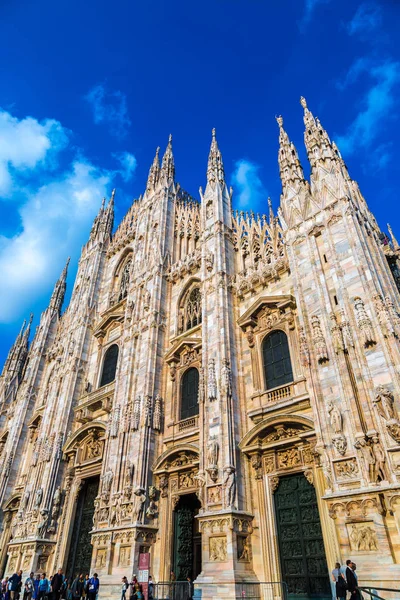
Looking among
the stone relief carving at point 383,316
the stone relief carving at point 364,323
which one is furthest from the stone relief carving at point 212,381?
the stone relief carving at point 383,316

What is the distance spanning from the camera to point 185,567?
15.2 metres

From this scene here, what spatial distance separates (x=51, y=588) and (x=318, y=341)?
1270 cm

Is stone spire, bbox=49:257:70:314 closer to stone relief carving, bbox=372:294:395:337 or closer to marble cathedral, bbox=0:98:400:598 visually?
marble cathedral, bbox=0:98:400:598

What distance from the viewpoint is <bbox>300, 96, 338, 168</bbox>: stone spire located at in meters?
17.5

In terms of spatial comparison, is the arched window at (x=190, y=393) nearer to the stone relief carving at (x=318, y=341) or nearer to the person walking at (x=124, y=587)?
the person walking at (x=124, y=587)

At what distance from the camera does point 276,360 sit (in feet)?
51.2

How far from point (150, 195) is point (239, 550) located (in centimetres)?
2224

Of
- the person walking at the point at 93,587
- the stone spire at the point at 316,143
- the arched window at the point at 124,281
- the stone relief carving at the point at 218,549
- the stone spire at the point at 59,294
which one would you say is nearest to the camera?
the stone relief carving at the point at 218,549

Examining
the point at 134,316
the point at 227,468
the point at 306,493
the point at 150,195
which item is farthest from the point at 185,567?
the point at 150,195

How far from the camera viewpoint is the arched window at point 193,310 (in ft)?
67.0

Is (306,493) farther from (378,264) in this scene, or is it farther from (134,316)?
(134,316)

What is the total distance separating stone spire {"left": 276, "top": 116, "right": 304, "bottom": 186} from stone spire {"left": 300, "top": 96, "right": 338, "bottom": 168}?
34.1 inches

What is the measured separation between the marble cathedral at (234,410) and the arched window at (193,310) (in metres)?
0.15

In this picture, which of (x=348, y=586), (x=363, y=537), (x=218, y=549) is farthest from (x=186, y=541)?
(x=348, y=586)
